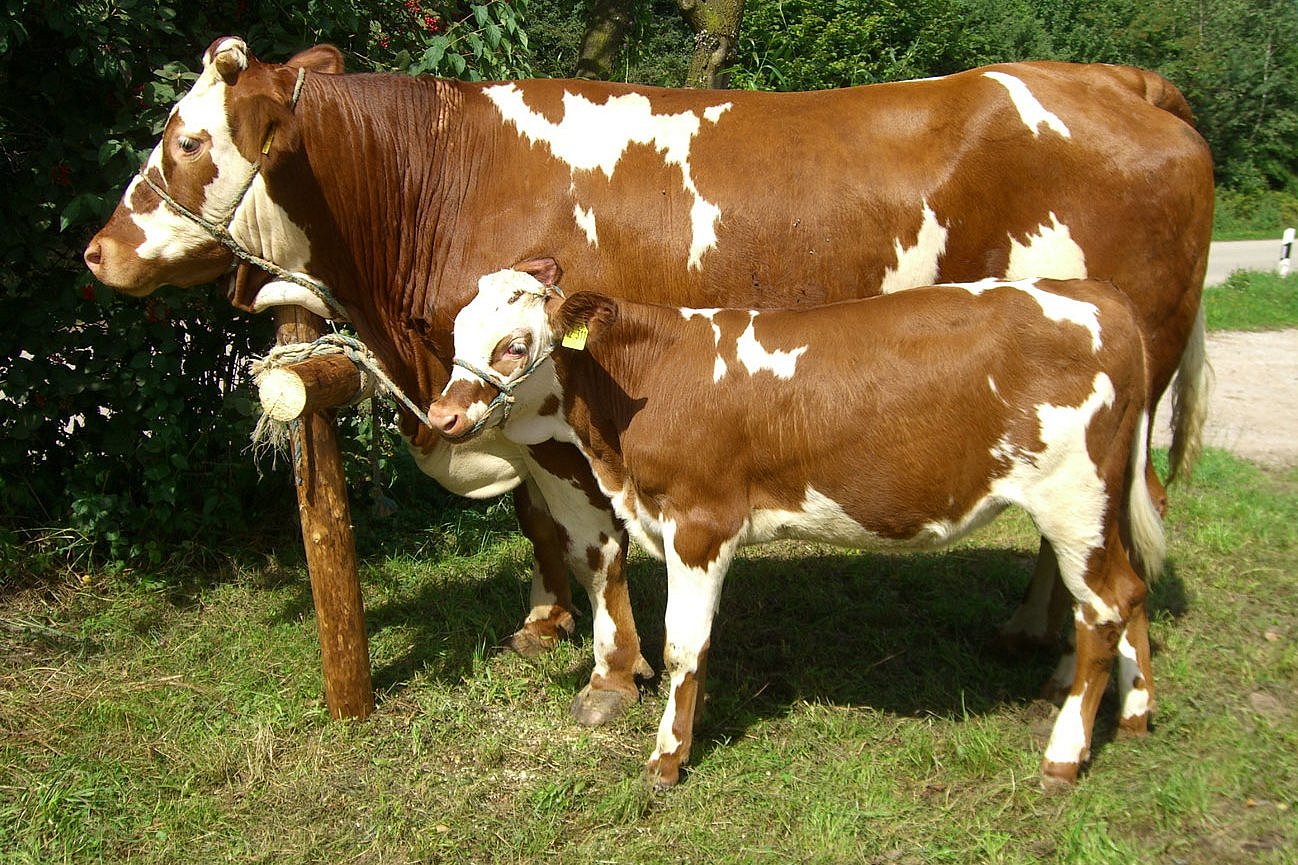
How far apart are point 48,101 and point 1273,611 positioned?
642cm

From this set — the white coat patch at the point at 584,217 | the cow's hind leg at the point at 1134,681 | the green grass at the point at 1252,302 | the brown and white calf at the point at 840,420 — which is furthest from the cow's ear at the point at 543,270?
the green grass at the point at 1252,302

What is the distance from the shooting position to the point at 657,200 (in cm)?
420

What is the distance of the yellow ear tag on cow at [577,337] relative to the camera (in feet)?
12.3

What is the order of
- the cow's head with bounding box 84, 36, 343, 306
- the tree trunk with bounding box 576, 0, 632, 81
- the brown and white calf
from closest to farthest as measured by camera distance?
the brown and white calf, the cow's head with bounding box 84, 36, 343, 306, the tree trunk with bounding box 576, 0, 632, 81

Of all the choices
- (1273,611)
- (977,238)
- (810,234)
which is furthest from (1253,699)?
(810,234)

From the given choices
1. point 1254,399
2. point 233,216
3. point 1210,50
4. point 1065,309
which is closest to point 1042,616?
point 1065,309

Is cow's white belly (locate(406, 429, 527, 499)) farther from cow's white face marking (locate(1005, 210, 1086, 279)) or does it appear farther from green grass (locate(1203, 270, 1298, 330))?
green grass (locate(1203, 270, 1298, 330))

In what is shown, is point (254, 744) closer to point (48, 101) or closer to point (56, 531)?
point (56, 531)

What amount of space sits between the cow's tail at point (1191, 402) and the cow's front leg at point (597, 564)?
2.69m

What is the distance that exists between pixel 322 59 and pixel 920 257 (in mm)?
2522

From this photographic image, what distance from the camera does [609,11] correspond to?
8359 millimetres

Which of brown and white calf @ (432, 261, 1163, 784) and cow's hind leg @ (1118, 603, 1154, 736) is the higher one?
brown and white calf @ (432, 261, 1163, 784)

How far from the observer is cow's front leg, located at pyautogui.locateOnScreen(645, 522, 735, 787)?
12.8ft

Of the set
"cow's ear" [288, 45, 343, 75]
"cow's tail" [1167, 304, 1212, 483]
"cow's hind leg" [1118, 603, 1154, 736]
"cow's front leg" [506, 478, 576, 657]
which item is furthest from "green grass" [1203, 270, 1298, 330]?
"cow's ear" [288, 45, 343, 75]
